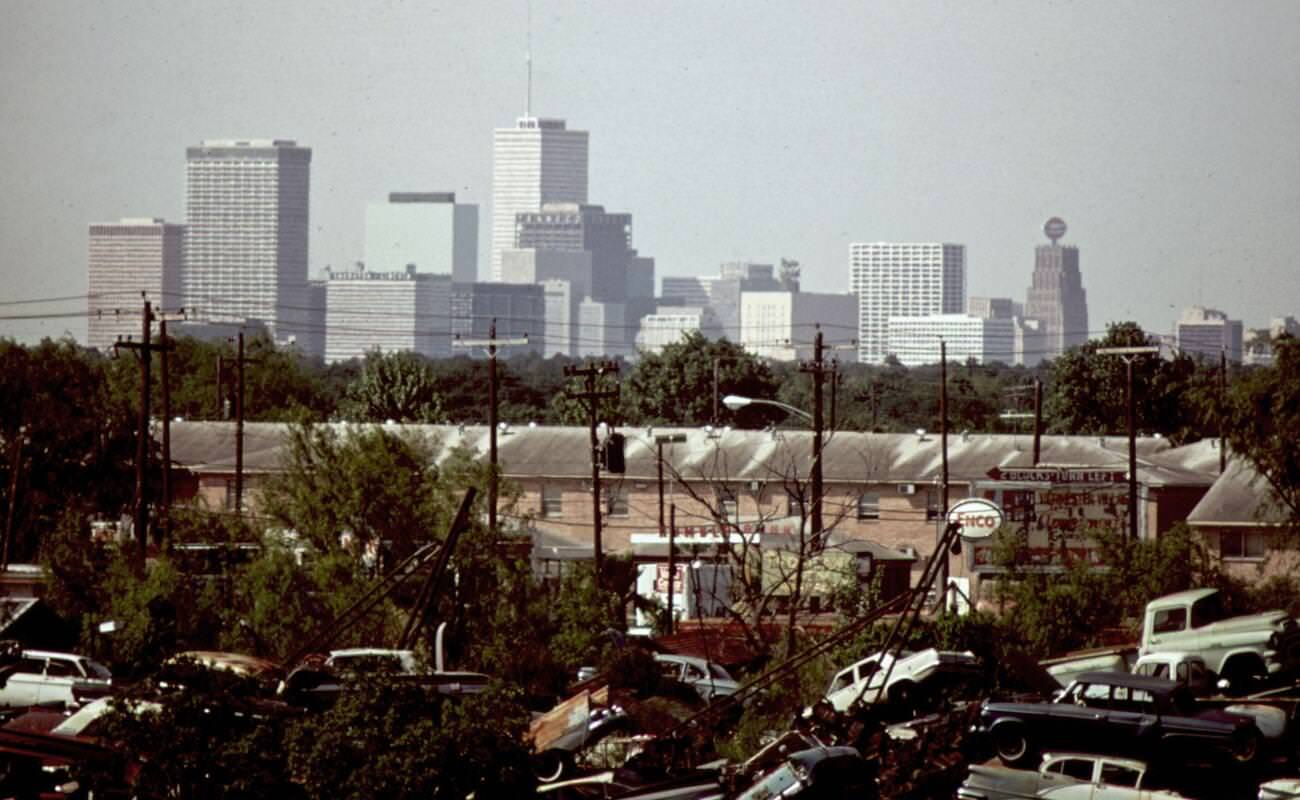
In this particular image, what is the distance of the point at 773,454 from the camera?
74812mm

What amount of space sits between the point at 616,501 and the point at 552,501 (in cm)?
323

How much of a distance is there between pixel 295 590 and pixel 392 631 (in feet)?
6.36

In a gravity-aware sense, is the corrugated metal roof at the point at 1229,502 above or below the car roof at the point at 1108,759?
above

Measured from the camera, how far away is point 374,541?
38.6 meters

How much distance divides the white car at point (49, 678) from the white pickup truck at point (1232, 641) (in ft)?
52.3

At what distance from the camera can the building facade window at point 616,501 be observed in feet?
240

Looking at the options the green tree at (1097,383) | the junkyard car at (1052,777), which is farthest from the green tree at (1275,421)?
the green tree at (1097,383)

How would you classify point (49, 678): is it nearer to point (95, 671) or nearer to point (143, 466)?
point (95, 671)

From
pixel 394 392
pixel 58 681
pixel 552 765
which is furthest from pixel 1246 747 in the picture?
pixel 394 392

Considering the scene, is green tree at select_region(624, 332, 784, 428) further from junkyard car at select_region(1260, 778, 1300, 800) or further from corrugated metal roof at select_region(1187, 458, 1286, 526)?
junkyard car at select_region(1260, 778, 1300, 800)

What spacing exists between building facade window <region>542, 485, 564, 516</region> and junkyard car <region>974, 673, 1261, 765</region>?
5124 cm

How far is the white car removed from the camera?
107 ft

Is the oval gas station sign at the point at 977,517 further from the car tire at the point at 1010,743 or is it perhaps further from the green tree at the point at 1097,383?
the green tree at the point at 1097,383

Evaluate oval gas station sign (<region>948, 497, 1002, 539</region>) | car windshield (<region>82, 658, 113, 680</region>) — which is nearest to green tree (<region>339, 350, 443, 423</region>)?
car windshield (<region>82, 658, 113, 680</region>)
